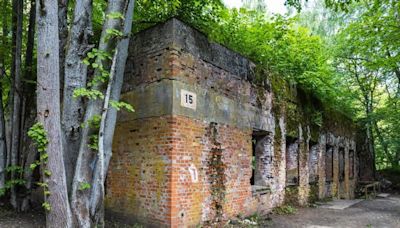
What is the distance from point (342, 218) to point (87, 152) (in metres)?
6.86

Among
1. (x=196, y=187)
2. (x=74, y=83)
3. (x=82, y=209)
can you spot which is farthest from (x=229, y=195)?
(x=74, y=83)

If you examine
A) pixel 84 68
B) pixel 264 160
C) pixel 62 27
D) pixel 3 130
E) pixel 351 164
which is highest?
pixel 62 27

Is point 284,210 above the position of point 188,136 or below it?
below

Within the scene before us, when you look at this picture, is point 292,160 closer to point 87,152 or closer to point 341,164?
point 341,164

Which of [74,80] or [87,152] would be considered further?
[74,80]

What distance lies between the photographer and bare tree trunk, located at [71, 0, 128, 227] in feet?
15.0

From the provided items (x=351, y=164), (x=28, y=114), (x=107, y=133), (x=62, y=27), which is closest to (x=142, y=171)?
(x=107, y=133)

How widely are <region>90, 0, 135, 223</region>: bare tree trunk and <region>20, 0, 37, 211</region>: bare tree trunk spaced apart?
7.59 ft

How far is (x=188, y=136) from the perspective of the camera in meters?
5.75

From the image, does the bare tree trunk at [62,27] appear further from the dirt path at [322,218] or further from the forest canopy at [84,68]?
the dirt path at [322,218]

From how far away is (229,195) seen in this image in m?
6.67

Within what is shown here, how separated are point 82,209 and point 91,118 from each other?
1313 mm

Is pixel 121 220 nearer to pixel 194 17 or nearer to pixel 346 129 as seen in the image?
pixel 194 17

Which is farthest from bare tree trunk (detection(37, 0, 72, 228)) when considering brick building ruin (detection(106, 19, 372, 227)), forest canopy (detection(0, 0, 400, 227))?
brick building ruin (detection(106, 19, 372, 227))
